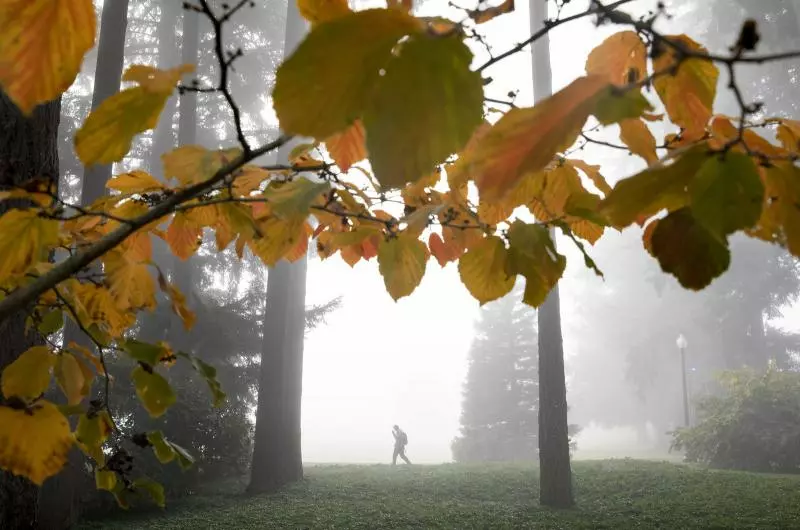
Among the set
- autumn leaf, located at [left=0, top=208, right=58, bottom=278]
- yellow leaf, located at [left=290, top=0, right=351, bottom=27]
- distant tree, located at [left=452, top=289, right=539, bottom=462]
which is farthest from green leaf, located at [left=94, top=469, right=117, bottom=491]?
distant tree, located at [left=452, top=289, right=539, bottom=462]

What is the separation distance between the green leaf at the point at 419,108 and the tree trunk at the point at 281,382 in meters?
8.93

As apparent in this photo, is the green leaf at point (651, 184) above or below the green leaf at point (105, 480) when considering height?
above

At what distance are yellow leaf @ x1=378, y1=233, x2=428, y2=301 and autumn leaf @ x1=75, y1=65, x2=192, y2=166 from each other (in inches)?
20.6

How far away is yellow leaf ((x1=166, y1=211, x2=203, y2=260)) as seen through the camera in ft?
3.91

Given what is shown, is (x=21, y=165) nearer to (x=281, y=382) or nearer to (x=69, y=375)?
(x=69, y=375)

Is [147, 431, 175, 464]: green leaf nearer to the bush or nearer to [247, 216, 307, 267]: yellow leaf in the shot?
[247, 216, 307, 267]: yellow leaf

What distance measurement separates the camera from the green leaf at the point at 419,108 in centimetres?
34

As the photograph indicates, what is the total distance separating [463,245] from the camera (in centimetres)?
124

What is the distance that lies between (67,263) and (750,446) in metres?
13.3

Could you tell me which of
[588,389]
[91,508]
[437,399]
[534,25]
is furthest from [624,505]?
[437,399]

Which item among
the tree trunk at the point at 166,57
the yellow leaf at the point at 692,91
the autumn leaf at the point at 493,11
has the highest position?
the tree trunk at the point at 166,57

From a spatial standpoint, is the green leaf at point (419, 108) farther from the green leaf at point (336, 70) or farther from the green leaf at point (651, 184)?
the green leaf at point (651, 184)

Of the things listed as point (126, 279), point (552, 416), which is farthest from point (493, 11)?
point (552, 416)

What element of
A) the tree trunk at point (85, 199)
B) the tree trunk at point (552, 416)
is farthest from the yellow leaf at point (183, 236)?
the tree trunk at point (552, 416)
